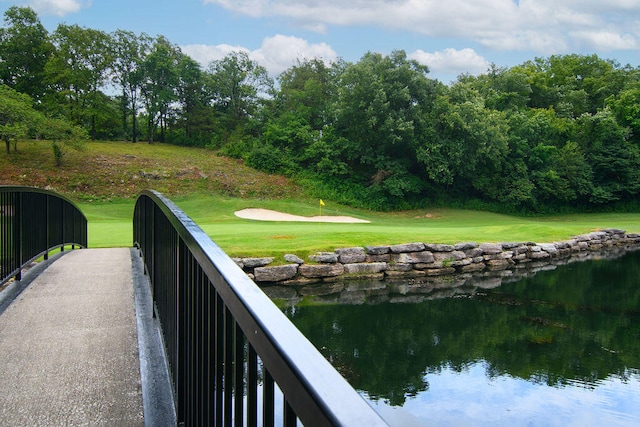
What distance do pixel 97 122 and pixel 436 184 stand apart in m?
23.9

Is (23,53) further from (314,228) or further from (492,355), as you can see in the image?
(492,355)

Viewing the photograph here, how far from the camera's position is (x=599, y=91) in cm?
4022

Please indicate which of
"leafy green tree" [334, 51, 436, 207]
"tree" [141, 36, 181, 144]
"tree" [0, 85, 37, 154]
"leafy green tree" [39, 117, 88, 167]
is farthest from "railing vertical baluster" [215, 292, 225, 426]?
"tree" [141, 36, 181, 144]

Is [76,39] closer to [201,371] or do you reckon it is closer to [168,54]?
[168,54]

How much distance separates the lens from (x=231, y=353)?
5.17 ft

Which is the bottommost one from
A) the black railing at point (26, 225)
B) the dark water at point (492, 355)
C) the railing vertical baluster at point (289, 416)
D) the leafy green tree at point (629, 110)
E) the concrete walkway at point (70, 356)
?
the dark water at point (492, 355)

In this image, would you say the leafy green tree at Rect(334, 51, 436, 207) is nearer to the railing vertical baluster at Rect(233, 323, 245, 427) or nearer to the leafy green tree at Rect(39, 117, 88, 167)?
the leafy green tree at Rect(39, 117, 88, 167)

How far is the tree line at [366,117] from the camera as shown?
95.8ft

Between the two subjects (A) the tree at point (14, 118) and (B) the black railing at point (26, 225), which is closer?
(B) the black railing at point (26, 225)

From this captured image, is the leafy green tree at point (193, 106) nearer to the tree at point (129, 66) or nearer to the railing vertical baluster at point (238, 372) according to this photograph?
the tree at point (129, 66)

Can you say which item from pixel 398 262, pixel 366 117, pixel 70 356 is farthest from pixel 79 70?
pixel 70 356

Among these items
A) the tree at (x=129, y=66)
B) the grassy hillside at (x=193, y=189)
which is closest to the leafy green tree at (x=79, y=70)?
the tree at (x=129, y=66)

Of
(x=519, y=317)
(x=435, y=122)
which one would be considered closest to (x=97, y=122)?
(x=435, y=122)

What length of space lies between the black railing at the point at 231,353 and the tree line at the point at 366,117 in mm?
25906
